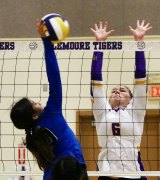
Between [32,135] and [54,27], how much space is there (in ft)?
2.51

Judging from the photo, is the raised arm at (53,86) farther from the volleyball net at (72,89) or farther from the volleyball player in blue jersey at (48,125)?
the volleyball net at (72,89)

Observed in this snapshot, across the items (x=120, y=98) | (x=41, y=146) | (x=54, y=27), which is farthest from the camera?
(x=120, y=98)

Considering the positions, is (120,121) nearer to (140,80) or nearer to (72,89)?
(140,80)

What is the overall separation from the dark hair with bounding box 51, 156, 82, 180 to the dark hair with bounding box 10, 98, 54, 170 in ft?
1.18

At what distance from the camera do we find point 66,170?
2730 mm

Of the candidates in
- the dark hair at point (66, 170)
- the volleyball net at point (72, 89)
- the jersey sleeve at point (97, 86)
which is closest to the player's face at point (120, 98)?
the jersey sleeve at point (97, 86)

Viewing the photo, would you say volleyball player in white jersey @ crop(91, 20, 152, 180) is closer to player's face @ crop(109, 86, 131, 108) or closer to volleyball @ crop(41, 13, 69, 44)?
player's face @ crop(109, 86, 131, 108)

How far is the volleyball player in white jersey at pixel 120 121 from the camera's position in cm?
442

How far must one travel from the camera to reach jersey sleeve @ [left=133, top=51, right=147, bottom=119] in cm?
435

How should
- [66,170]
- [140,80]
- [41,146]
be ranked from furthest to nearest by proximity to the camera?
[140,80]
[41,146]
[66,170]

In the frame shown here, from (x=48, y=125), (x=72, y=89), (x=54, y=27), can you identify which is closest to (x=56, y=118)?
(x=48, y=125)

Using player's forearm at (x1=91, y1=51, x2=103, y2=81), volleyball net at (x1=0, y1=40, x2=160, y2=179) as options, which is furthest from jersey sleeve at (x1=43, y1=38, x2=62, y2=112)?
volleyball net at (x1=0, y1=40, x2=160, y2=179)

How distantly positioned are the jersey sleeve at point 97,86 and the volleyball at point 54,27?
0.80 m

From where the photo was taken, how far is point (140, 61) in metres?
4.35
